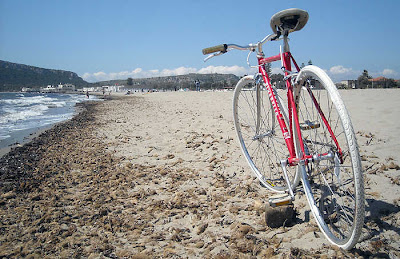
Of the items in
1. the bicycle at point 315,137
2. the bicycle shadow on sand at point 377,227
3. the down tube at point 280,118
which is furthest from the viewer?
the down tube at point 280,118

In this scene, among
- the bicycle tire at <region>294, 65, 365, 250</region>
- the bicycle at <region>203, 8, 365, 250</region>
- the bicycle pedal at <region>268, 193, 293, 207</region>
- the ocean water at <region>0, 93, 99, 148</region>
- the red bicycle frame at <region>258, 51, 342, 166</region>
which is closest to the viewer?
the bicycle tire at <region>294, 65, 365, 250</region>

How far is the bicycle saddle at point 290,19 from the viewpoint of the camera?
2.27 m

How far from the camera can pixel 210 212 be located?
9.57ft

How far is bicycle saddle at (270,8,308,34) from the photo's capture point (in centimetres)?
227

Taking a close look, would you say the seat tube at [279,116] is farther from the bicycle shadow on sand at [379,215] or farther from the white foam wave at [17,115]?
the white foam wave at [17,115]

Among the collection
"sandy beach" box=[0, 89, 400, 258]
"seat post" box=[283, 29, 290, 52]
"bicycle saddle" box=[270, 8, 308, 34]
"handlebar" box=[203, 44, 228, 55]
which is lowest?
"sandy beach" box=[0, 89, 400, 258]

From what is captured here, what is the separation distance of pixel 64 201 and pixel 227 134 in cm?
376

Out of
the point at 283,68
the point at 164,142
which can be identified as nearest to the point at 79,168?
the point at 164,142

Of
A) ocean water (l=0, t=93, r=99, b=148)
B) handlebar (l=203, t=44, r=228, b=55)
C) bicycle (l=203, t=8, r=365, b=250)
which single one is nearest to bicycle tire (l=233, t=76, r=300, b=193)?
bicycle (l=203, t=8, r=365, b=250)

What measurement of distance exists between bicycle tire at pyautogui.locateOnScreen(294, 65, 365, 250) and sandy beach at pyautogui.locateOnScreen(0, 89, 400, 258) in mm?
165

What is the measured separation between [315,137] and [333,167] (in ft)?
1.80

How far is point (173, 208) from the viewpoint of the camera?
3139 mm

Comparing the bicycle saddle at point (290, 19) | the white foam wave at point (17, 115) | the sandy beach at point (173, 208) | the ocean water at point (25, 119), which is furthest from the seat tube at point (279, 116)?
the white foam wave at point (17, 115)

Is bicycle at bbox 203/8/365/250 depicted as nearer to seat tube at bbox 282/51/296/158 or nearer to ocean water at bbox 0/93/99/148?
seat tube at bbox 282/51/296/158
